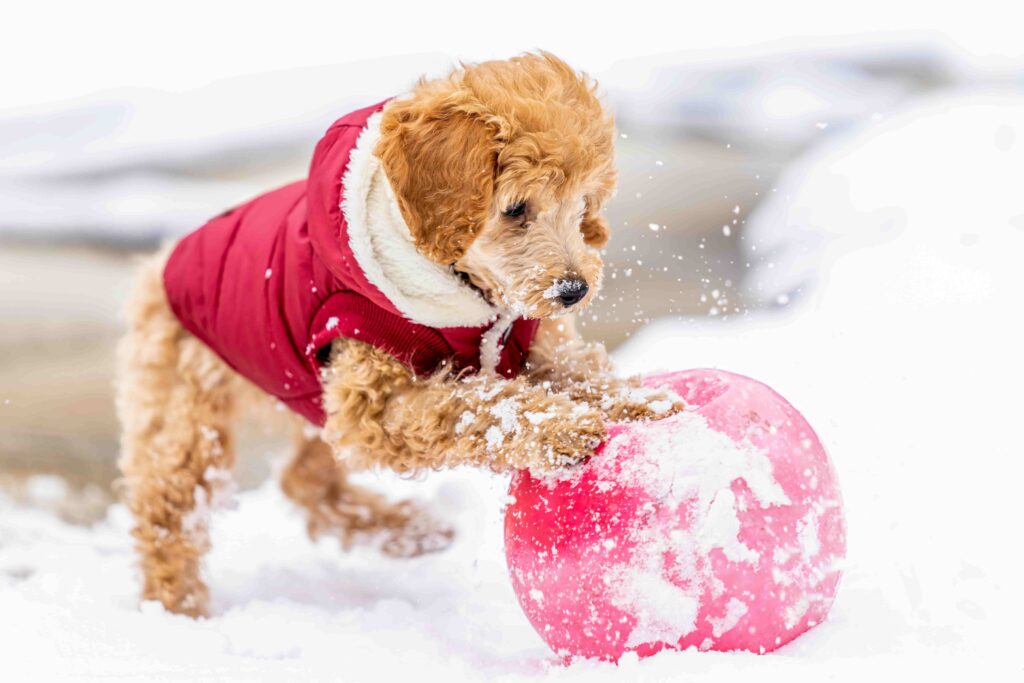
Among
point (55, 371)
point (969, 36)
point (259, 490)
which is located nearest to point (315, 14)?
point (55, 371)

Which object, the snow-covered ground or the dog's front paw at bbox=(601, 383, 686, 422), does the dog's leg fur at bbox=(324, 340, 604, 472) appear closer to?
the dog's front paw at bbox=(601, 383, 686, 422)

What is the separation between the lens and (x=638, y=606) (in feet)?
8.21

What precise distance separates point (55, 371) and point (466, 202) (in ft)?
15.6

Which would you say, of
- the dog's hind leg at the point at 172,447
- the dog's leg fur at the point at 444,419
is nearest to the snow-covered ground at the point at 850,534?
the dog's hind leg at the point at 172,447

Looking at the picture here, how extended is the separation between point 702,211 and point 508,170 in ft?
11.7

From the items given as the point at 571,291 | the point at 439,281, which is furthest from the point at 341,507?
the point at 571,291

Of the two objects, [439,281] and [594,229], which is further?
[594,229]

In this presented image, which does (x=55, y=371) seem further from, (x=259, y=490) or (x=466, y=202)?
(x=466, y=202)

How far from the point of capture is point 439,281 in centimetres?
299

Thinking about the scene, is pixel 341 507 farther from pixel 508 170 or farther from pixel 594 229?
pixel 508 170

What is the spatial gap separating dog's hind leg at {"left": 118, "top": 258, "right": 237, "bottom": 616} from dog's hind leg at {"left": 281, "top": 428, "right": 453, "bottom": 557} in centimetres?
65

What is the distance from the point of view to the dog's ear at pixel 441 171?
9.17 feet

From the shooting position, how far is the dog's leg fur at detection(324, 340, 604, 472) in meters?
2.73

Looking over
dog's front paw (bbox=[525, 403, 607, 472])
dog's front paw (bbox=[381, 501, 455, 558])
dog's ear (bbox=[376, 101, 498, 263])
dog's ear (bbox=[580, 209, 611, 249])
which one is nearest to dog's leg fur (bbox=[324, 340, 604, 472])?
dog's front paw (bbox=[525, 403, 607, 472])
